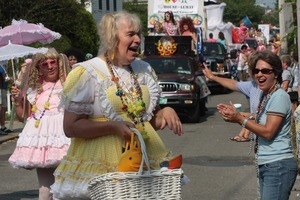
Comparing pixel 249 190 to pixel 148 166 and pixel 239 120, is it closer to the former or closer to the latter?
pixel 239 120

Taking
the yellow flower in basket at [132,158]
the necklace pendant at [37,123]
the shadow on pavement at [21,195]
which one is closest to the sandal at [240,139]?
the shadow on pavement at [21,195]

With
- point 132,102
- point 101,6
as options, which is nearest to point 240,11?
point 101,6

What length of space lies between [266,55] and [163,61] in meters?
16.2

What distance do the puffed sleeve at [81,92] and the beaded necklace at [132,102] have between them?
0.14 meters

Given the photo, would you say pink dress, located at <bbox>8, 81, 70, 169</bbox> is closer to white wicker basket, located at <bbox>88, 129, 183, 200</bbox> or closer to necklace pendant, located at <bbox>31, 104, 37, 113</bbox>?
Answer: necklace pendant, located at <bbox>31, 104, 37, 113</bbox>

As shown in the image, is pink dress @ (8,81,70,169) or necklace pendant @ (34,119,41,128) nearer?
pink dress @ (8,81,70,169)

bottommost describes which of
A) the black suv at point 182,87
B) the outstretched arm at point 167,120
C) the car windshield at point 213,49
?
the black suv at point 182,87

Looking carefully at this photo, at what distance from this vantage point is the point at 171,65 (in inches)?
874

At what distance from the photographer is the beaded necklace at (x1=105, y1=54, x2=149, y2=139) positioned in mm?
5086

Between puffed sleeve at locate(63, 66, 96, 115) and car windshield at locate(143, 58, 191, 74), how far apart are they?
1656 centimetres

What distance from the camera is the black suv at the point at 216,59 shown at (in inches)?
1173

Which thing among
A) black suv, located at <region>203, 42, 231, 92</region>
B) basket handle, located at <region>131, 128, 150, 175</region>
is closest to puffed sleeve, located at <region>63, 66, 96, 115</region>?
basket handle, located at <region>131, 128, 150, 175</region>

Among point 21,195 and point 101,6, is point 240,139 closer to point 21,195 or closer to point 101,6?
point 21,195

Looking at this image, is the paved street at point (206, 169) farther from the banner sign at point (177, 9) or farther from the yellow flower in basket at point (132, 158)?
the banner sign at point (177, 9)
